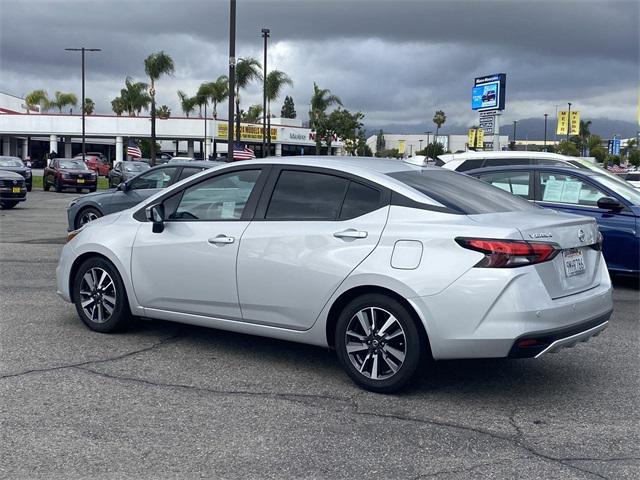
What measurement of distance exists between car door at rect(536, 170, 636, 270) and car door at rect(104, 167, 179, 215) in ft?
20.9

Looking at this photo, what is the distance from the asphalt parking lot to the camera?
4.11 m

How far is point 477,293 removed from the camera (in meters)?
4.85

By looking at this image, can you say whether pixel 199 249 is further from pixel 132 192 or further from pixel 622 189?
pixel 132 192

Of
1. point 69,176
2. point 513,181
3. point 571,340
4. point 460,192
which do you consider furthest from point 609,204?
point 69,176

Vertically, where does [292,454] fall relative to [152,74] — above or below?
below

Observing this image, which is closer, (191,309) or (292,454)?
(292,454)

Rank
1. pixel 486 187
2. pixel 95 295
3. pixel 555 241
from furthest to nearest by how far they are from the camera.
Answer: pixel 95 295, pixel 486 187, pixel 555 241

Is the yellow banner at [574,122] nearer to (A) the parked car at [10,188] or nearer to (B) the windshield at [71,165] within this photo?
(B) the windshield at [71,165]

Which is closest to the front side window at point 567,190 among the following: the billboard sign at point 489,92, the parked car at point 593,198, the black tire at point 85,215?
the parked car at point 593,198

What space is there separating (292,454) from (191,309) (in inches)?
87.7

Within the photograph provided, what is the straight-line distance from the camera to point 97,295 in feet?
22.4

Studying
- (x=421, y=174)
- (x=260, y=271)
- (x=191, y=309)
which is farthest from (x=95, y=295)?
(x=421, y=174)

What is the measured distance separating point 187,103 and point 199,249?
6776cm

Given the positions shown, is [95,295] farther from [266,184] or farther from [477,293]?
[477,293]
